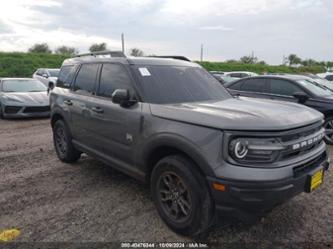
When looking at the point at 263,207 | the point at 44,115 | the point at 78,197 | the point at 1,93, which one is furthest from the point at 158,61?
the point at 1,93

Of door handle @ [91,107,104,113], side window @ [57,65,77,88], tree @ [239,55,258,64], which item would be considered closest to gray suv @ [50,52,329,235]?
door handle @ [91,107,104,113]

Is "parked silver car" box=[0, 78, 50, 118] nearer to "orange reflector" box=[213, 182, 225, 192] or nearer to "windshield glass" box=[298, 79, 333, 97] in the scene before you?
"windshield glass" box=[298, 79, 333, 97]

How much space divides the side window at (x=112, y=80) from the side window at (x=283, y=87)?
15.4 feet

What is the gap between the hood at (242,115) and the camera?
252cm

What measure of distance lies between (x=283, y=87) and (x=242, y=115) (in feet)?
16.2

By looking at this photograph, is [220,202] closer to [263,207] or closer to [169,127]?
[263,207]

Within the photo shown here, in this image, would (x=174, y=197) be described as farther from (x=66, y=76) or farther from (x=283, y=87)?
(x=283, y=87)

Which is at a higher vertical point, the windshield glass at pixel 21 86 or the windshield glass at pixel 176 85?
the windshield glass at pixel 176 85

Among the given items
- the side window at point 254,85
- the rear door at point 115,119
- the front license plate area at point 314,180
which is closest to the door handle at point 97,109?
the rear door at point 115,119

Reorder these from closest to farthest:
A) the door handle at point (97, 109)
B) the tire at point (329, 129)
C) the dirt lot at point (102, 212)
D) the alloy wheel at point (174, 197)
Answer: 1. the alloy wheel at point (174, 197)
2. the dirt lot at point (102, 212)
3. the door handle at point (97, 109)
4. the tire at point (329, 129)

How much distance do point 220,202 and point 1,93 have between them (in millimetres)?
9492

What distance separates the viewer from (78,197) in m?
3.90

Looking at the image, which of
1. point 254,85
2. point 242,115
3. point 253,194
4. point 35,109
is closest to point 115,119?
point 242,115

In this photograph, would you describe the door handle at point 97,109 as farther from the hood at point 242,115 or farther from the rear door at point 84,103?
the hood at point 242,115
